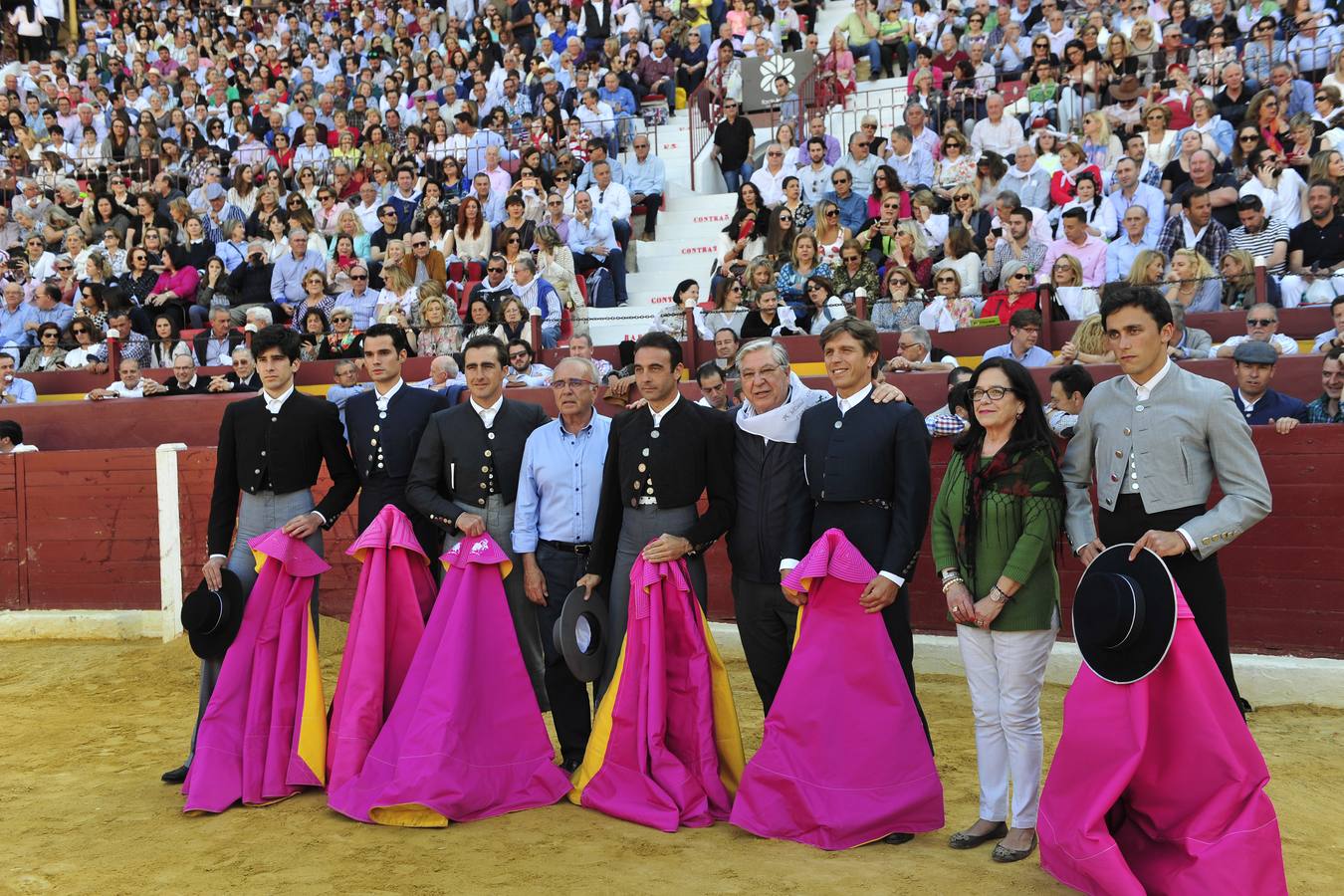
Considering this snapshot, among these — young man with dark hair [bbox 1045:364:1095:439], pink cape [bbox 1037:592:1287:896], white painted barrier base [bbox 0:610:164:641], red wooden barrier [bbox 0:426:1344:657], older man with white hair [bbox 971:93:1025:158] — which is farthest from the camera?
older man with white hair [bbox 971:93:1025:158]

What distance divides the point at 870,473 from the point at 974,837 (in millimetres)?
1030

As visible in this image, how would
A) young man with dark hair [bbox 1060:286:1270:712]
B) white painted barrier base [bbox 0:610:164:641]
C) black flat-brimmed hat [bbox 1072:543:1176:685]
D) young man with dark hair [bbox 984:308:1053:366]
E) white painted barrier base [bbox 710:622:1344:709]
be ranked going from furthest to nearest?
white painted barrier base [bbox 0:610:164:641] < young man with dark hair [bbox 984:308:1053:366] < white painted barrier base [bbox 710:622:1344:709] < young man with dark hair [bbox 1060:286:1270:712] < black flat-brimmed hat [bbox 1072:543:1176:685]

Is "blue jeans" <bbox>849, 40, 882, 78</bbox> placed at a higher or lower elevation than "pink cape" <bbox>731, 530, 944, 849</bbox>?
higher

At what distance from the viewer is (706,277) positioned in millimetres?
10148

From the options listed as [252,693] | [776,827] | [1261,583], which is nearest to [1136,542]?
[776,827]

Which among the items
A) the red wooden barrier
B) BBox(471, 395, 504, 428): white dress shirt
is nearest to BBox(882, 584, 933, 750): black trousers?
BBox(471, 395, 504, 428): white dress shirt

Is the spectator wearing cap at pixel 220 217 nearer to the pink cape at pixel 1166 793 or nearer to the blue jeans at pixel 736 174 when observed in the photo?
the blue jeans at pixel 736 174

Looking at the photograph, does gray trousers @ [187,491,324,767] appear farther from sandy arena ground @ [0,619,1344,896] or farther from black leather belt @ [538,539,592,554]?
black leather belt @ [538,539,592,554]

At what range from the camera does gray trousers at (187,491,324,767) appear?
4.21 m

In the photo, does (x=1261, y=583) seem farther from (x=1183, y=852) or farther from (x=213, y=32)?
(x=213, y=32)

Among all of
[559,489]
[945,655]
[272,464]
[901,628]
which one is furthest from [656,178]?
[901,628]

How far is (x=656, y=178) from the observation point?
11.0 meters

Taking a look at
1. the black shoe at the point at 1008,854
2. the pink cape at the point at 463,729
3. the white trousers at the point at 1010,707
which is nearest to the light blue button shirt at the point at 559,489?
the pink cape at the point at 463,729

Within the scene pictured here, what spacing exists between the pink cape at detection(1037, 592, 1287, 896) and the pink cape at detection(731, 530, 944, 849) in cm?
47
